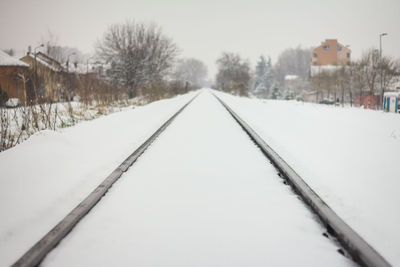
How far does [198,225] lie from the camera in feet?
7.13

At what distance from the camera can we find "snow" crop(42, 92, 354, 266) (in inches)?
70.1

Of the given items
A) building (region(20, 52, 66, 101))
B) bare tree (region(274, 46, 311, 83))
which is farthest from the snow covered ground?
bare tree (region(274, 46, 311, 83))

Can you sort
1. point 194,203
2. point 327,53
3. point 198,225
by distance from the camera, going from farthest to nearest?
point 327,53, point 194,203, point 198,225

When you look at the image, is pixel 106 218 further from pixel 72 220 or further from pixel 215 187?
pixel 215 187

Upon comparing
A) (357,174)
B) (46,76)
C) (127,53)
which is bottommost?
(357,174)

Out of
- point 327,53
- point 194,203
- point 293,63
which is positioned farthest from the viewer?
point 293,63

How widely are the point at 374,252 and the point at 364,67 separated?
108 ft

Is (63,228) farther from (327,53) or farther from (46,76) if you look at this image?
(327,53)

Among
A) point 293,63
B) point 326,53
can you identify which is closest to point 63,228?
point 326,53

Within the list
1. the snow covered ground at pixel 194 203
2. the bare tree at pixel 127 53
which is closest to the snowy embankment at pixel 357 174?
the snow covered ground at pixel 194 203

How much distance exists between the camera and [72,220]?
217 centimetres

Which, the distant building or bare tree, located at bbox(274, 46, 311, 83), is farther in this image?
bare tree, located at bbox(274, 46, 311, 83)

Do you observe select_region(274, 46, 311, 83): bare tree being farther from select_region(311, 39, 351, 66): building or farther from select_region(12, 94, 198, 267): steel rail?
select_region(12, 94, 198, 267): steel rail

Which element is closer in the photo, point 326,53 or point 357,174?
point 357,174
